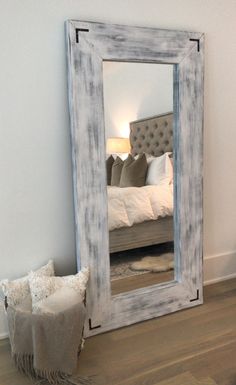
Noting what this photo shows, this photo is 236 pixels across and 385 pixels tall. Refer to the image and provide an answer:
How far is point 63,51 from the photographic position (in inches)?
71.2

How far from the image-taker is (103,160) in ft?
6.06

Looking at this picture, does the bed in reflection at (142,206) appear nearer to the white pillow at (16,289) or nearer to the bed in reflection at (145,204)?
the bed in reflection at (145,204)

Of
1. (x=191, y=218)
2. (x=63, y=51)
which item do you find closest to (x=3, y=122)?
(x=63, y=51)

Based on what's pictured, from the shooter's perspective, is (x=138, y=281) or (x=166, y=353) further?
(x=138, y=281)

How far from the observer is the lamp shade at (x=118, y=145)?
1890 millimetres

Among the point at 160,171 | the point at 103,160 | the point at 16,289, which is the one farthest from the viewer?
the point at 160,171

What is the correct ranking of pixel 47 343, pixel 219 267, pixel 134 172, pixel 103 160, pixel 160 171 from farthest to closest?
pixel 219 267, pixel 160 171, pixel 134 172, pixel 103 160, pixel 47 343

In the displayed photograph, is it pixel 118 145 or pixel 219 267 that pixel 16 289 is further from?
pixel 219 267

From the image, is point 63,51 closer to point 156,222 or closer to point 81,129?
point 81,129

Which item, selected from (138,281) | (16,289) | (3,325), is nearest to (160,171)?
(138,281)

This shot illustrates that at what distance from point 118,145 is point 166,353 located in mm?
1095

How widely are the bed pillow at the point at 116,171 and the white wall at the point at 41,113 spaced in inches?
9.5

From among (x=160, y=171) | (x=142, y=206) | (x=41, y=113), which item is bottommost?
(x=142, y=206)

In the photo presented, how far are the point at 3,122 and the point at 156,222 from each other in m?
1.03
